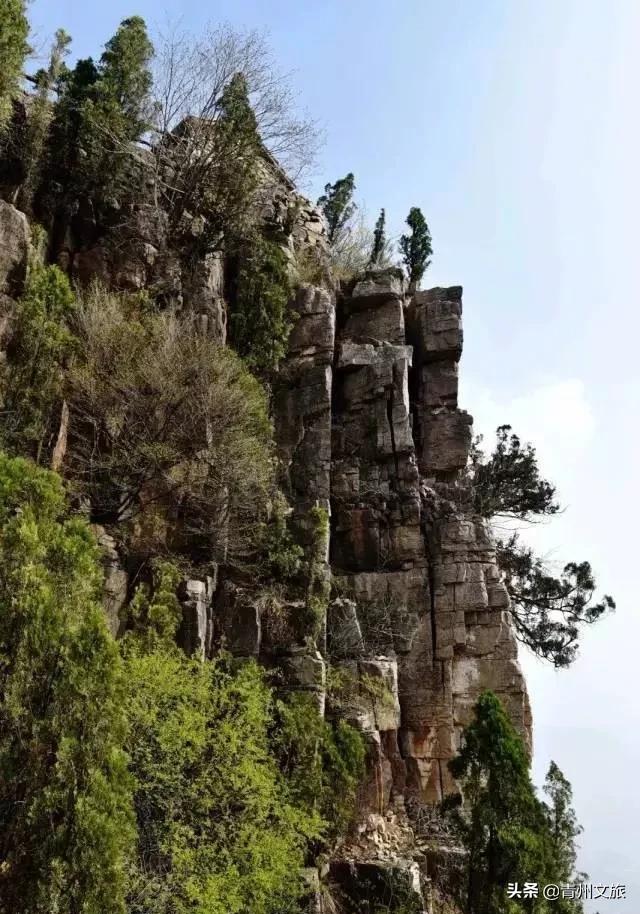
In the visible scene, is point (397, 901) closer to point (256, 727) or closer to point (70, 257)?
point (256, 727)

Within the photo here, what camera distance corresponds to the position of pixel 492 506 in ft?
73.6

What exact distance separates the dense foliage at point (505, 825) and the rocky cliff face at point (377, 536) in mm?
2132

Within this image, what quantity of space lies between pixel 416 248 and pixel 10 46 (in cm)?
1516

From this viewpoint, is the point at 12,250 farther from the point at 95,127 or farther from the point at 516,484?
the point at 516,484

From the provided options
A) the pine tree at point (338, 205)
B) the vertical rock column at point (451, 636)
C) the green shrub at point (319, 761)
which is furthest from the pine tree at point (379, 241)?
the green shrub at point (319, 761)

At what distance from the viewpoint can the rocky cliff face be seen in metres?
15.4

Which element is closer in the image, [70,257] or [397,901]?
[397,901]

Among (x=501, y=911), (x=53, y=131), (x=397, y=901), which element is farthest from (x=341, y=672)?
(x=53, y=131)


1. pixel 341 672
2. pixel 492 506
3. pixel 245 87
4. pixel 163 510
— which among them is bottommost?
pixel 341 672

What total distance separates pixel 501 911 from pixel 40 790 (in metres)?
7.14

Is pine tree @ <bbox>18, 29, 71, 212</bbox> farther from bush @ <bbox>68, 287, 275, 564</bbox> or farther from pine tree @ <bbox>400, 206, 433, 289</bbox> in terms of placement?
pine tree @ <bbox>400, 206, 433, 289</bbox>

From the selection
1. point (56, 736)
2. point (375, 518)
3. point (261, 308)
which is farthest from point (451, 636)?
point (56, 736)

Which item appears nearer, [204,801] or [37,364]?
[204,801]

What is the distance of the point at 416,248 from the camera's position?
2741 centimetres
